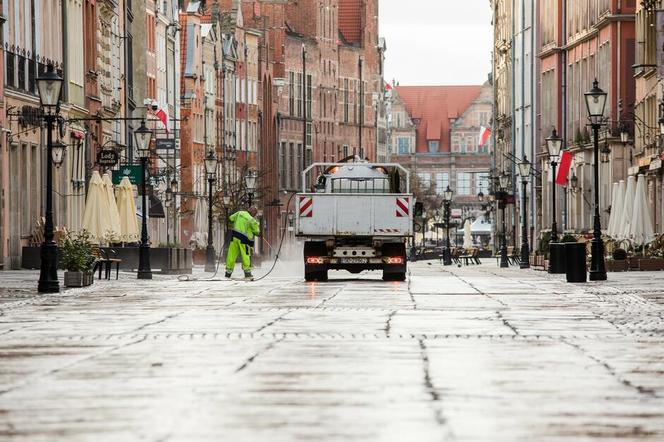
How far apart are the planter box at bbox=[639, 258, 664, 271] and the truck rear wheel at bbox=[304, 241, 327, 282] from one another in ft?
35.9

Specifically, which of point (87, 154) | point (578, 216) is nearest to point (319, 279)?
point (87, 154)

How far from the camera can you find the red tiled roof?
186 m

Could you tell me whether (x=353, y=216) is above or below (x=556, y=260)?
above

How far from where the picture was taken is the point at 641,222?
51188 mm

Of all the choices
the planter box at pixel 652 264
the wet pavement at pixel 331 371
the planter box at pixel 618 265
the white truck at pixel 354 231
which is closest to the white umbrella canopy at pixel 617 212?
the planter box at pixel 618 265

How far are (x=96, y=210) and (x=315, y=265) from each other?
9.02m

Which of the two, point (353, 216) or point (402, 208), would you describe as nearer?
point (353, 216)

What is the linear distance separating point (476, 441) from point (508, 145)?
340 feet

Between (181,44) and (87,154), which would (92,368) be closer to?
(87,154)

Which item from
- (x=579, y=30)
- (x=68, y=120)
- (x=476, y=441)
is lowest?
(x=476, y=441)

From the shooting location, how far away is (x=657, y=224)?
208 ft

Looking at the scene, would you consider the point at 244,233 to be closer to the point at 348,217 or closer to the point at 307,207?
the point at 307,207

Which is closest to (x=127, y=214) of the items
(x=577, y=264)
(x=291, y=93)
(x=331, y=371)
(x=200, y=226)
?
(x=577, y=264)

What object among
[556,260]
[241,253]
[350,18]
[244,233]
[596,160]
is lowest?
[556,260]
